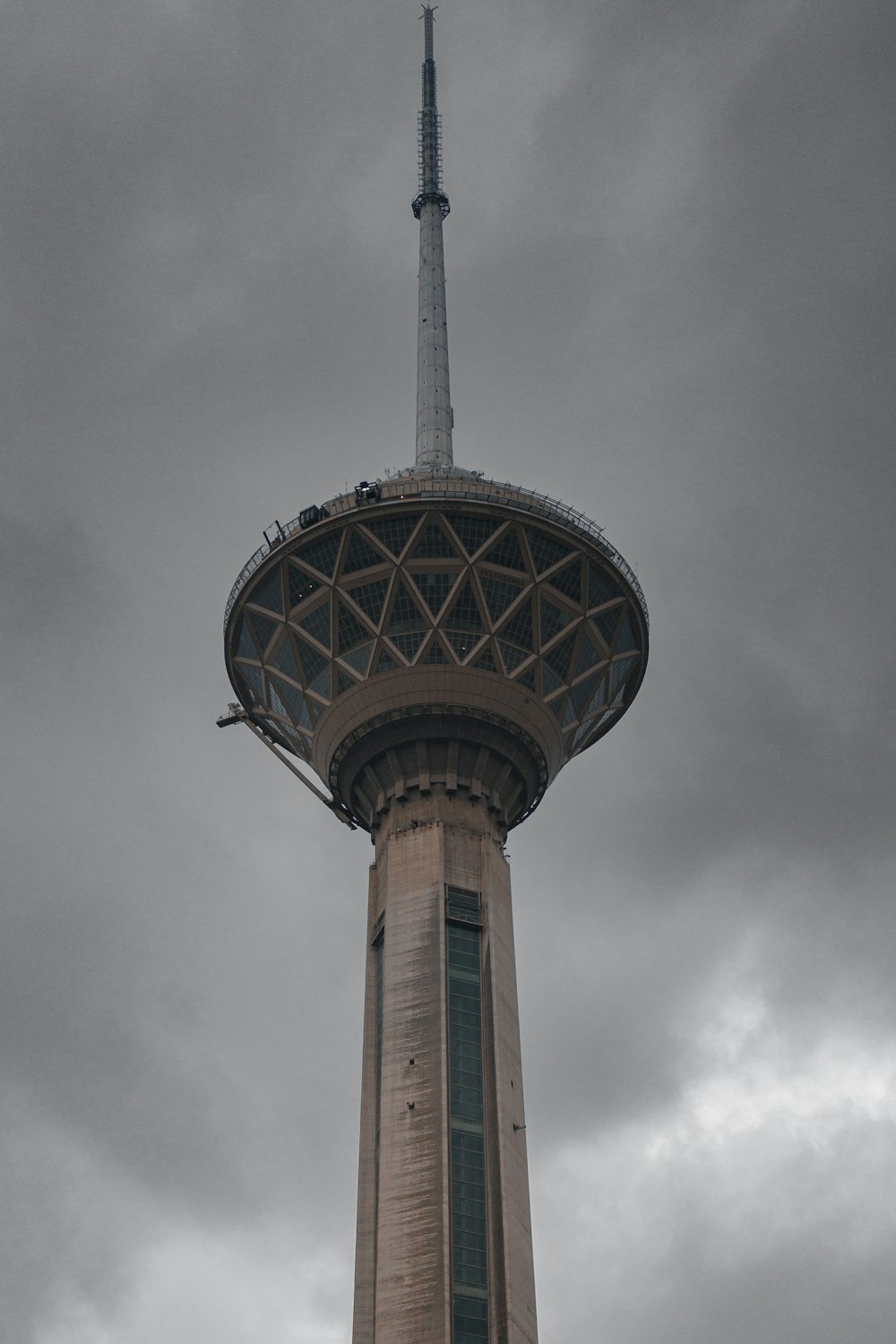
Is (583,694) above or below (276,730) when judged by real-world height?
below

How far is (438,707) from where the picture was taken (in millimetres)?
100812

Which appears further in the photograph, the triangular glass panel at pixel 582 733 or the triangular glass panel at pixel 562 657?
the triangular glass panel at pixel 582 733

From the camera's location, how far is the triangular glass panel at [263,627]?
105m

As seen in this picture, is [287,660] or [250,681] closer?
[287,660]

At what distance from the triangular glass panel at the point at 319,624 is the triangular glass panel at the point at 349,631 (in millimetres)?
791

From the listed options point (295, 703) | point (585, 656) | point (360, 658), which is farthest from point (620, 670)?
point (295, 703)

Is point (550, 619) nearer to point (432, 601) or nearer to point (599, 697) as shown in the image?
point (432, 601)

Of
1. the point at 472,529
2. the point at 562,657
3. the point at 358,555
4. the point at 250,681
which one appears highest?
the point at 472,529

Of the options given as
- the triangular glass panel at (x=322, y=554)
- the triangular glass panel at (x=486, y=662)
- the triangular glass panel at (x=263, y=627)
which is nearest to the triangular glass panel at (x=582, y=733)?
the triangular glass panel at (x=486, y=662)

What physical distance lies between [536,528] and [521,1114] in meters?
35.4

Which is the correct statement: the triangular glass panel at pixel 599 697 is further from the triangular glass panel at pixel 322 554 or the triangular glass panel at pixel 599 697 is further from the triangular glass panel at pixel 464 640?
the triangular glass panel at pixel 322 554

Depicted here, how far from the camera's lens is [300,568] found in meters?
102

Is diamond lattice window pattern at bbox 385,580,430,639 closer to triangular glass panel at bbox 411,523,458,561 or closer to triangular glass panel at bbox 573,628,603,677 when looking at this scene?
triangular glass panel at bbox 411,523,458,561

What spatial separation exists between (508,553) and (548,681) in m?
8.76
